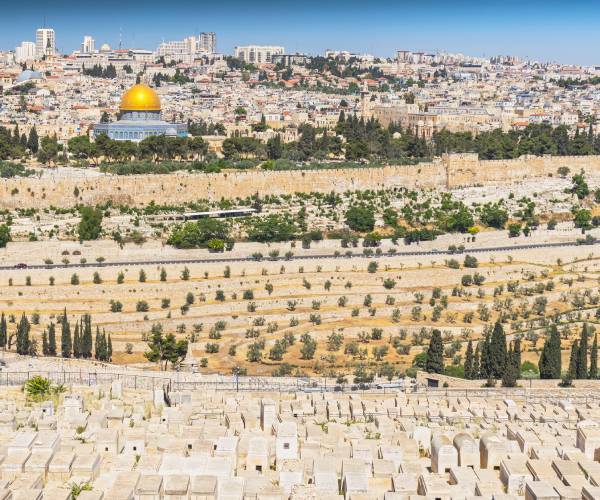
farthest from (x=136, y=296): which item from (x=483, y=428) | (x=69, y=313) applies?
(x=483, y=428)

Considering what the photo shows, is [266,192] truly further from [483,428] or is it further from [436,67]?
[436,67]

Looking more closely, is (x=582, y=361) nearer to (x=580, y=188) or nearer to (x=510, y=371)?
(x=510, y=371)

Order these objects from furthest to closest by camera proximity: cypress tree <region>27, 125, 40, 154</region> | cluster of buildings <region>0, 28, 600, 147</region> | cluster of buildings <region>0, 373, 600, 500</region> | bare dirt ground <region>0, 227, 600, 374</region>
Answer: cluster of buildings <region>0, 28, 600, 147</region> < cypress tree <region>27, 125, 40, 154</region> < bare dirt ground <region>0, 227, 600, 374</region> < cluster of buildings <region>0, 373, 600, 500</region>

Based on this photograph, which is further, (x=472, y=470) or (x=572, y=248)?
(x=572, y=248)

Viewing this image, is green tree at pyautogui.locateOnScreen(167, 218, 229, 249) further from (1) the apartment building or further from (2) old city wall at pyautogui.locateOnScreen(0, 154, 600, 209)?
(1) the apartment building

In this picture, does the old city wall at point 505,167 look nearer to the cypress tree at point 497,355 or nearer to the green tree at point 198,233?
the green tree at point 198,233

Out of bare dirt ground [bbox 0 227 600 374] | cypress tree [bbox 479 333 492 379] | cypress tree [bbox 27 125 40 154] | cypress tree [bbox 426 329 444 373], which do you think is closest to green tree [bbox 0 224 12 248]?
bare dirt ground [bbox 0 227 600 374]
